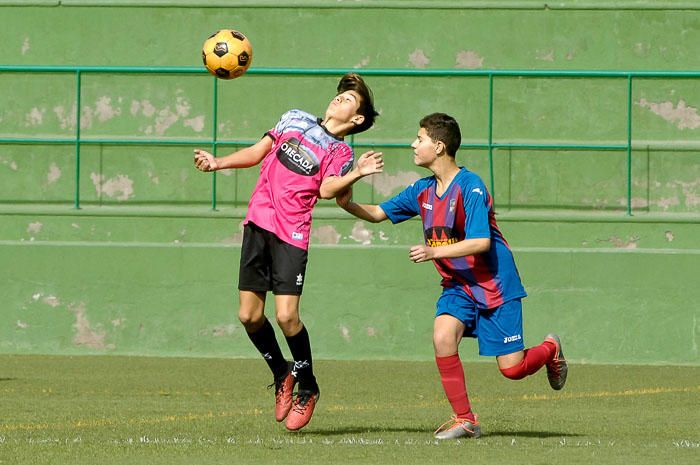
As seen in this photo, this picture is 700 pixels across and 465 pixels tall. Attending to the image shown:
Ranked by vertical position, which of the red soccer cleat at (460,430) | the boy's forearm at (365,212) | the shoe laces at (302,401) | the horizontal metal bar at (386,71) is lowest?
the red soccer cleat at (460,430)

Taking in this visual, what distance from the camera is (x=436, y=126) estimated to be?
7.88 meters

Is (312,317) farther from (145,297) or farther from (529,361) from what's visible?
(529,361)

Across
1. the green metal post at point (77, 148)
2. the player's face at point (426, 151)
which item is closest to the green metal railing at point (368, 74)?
the green metal post at point (77, 148)

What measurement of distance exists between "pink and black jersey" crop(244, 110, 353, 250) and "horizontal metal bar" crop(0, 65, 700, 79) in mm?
6121

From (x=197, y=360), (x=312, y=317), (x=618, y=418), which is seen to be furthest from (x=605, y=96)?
(x=618, y=418)

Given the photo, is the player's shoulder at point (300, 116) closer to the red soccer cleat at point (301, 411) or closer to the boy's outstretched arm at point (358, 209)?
the boy's outstretched arm at point (358, 209)

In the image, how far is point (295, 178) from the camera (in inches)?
320

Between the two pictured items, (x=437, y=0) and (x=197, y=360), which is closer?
(x=197, y=360)

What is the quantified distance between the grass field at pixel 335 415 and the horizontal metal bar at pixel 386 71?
311 cm

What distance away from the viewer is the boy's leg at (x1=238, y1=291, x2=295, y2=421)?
26.1 feet

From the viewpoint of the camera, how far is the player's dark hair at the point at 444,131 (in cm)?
785

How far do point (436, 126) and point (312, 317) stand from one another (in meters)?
5.76

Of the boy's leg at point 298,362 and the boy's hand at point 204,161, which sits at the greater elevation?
the boy's hand at point 204,161

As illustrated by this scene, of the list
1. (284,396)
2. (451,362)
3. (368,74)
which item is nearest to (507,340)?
(451,362)
